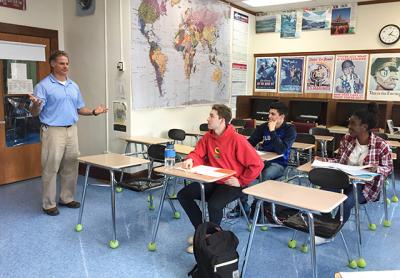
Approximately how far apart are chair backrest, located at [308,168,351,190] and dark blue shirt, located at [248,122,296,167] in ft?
2.82

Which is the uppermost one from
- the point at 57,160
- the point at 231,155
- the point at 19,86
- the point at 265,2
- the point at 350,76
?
the point at 265,2

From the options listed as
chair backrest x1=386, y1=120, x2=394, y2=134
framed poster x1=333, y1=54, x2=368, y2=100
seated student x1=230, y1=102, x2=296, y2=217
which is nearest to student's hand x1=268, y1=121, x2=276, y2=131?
seated student x1=230, y1=102, x2=296, y2=217

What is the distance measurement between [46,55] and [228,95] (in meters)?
3.35

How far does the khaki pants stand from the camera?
3557mm

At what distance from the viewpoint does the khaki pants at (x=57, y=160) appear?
3557 mm

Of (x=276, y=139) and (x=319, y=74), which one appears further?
(x=319, y=74)

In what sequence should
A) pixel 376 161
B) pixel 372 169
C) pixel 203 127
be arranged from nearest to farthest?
pixel 372 169 < pixel 376 161 < pixel 203 127

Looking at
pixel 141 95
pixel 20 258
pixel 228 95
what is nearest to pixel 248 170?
pixel 20 258

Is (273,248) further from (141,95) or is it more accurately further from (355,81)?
(355,81)

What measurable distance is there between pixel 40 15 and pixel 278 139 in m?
3.56

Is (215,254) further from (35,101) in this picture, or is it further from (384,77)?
(384,77)

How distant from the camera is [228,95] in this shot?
269 inches

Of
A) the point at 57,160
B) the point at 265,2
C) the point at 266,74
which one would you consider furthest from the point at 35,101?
the point at 266,74

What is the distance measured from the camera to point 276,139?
3645 millimetres
